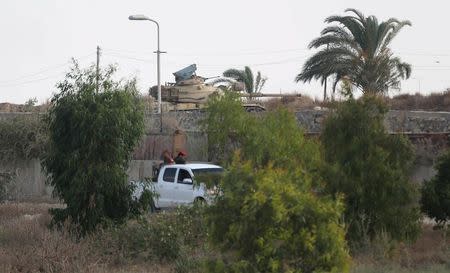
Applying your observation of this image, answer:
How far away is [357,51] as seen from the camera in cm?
3528

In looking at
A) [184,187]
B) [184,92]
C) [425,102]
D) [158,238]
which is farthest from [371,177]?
[425,102]

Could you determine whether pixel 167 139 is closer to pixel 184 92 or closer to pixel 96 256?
pixel 184 92

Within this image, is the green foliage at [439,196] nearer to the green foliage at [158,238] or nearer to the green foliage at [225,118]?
the green foliage at [225,118]

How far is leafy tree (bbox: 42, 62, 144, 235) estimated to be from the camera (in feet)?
50.5

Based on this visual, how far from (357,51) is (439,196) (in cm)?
1950

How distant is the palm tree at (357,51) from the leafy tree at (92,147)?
19.3 m

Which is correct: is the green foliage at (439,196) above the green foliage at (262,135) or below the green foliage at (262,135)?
below

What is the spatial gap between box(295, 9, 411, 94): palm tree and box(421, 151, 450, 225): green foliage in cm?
1750

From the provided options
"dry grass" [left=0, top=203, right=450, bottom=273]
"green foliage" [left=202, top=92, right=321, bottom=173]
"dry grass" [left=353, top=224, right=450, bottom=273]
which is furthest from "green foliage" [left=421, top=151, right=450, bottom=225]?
"green foliage" [left=202, top=92, right=321, bottom=173]

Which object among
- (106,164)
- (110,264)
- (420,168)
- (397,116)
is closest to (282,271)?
(110,264)

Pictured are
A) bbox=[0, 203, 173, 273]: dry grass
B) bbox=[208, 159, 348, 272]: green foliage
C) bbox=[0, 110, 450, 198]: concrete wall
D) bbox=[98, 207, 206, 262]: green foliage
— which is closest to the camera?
bbox=[208, 159, 348, 272]: green foliage

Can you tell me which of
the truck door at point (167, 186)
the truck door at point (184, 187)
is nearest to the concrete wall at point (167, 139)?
the truck door at point (167, 186)

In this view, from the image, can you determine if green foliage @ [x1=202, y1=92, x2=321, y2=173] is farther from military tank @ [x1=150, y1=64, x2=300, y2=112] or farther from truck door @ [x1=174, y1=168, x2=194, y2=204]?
military tank @ [x1=150, y1=64, x2=300, y2=112]

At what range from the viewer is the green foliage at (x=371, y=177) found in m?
13.9
